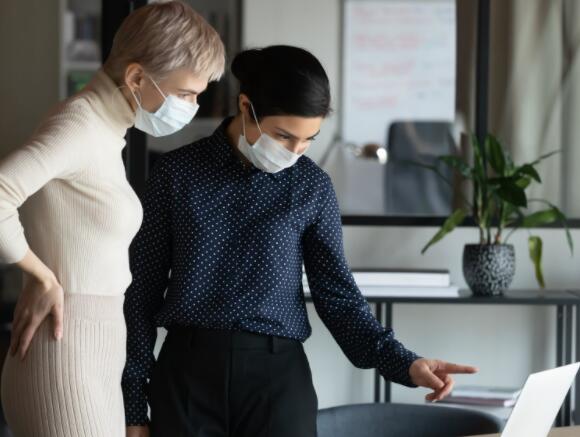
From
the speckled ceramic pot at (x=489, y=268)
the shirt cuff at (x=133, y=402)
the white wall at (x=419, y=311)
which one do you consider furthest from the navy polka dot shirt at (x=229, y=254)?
the white wall at (x=419, y=311)

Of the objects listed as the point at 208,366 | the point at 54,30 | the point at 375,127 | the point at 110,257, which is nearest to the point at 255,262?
the point at 208,366

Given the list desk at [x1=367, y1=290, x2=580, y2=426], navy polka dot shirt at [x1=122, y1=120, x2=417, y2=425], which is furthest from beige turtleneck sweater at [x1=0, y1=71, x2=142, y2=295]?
desk at [x1=367, y1=290, x2=580, y2=426]

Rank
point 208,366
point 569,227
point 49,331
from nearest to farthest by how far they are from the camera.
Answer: point 49,331 → point 208,366 → point 569,227

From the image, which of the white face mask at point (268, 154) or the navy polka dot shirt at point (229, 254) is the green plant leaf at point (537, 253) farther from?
the white face mask at point (268, 154)

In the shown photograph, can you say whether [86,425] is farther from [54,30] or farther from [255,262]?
[54,30]

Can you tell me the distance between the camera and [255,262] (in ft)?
6.03

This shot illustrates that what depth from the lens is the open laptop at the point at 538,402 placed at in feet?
4.98

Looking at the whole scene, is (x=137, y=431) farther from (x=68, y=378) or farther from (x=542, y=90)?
(x=542, y=90)

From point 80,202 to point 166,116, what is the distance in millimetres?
274

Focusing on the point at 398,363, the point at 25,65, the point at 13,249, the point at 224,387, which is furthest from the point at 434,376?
the point at 25,65

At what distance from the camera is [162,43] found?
162 cm

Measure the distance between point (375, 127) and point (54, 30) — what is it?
1.17 meters

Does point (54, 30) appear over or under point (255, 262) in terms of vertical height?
over

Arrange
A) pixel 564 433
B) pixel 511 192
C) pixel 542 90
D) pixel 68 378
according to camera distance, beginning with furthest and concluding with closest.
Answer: pixel 542 90 → pixel 511 192 → pixel 564 433 → pixel 68 378
